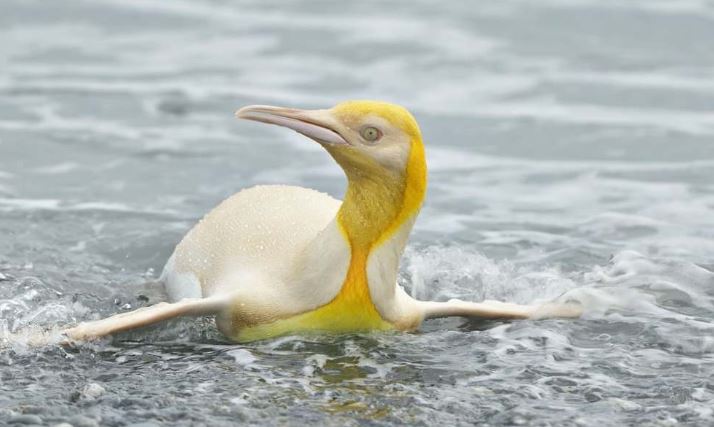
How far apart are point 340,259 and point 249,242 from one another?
736 mm

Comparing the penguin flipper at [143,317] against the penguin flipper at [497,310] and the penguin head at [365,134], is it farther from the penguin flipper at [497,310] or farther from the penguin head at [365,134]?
the penguin flipper at [497,310]

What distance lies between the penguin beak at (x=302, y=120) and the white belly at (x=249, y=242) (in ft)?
2.24

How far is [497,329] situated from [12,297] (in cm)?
268

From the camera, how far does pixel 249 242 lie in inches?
291

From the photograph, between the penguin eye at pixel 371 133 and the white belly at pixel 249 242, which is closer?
the penguin eye at pixel 371 133

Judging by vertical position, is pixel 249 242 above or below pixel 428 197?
above

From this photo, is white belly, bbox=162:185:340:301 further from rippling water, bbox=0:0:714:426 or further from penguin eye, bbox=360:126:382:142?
penguin eye, bbox=360:126:382:142

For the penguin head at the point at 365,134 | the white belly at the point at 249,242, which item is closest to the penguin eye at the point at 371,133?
the penguin head at the point at 365,134

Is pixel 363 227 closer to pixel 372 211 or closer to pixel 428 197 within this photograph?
pixel 372 211

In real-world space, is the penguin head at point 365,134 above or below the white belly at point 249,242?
above

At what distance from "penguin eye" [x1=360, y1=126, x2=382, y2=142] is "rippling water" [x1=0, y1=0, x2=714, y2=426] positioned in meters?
1.04

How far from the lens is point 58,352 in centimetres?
663

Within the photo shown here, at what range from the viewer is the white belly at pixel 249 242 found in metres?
7.13

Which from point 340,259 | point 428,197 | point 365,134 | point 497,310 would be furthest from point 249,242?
point 428,197
